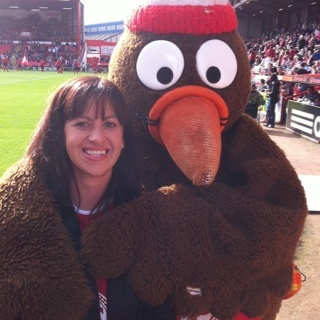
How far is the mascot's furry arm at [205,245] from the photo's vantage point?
1.64 metres

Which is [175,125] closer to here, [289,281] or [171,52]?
[171,52]

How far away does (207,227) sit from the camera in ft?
5.68

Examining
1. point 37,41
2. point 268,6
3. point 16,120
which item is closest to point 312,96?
point 16,120

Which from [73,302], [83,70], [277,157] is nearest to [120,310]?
[73,302]

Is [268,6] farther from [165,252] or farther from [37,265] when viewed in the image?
[37,265]

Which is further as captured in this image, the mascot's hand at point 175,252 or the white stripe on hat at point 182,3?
the white stripe on hat at point 182,3

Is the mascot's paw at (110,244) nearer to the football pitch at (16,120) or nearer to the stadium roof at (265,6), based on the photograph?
the football pitch at (16,120)

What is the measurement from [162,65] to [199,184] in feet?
1.69

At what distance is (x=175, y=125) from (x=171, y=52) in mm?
320

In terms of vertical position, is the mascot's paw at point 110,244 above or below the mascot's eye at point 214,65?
below

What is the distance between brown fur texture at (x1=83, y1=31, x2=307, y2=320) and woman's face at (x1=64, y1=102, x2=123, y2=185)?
177mm

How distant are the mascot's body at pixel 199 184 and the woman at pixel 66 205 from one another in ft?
0.25

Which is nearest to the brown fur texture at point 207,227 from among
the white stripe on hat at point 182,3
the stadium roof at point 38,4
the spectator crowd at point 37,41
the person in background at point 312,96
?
the white stripe on hat at point 182,3

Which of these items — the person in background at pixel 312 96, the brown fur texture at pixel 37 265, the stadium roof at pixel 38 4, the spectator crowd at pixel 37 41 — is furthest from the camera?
the stadium roof at pixel 38 4
